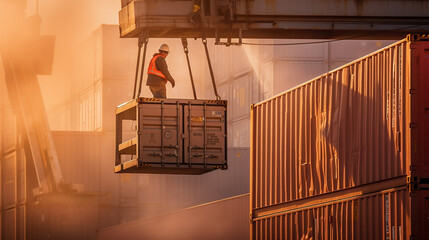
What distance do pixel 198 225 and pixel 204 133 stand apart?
13.7 m

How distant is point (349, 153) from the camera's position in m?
17.0

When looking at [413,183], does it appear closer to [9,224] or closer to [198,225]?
[198,225]

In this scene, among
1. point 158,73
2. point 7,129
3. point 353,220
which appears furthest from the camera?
point 7,129

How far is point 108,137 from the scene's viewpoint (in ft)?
131

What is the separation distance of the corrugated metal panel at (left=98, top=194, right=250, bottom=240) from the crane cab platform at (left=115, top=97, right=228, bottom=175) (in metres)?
9.18

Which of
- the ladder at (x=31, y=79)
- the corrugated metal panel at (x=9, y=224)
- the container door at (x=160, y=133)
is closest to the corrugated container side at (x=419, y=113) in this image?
the container door at (x=160, y=133)

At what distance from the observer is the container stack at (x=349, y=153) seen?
14.8 m

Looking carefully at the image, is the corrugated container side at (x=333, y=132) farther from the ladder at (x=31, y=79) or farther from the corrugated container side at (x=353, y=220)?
the ladder at (x=31, y=79)

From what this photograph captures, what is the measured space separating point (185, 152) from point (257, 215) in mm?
3479

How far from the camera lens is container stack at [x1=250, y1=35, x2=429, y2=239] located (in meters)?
14.8

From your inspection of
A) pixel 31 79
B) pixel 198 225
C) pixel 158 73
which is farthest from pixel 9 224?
pixel 158 73

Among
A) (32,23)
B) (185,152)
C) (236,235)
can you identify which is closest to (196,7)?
(185,152)

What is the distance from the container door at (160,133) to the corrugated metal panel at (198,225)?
9.48 meters

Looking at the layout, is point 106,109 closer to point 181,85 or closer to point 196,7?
point 181,85
